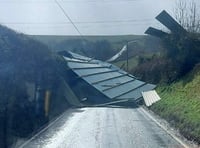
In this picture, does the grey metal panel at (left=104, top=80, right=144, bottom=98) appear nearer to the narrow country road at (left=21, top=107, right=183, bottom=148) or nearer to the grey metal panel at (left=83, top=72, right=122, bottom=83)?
the grey metal panel at (left=83, top=72, right=122, bottom=83)

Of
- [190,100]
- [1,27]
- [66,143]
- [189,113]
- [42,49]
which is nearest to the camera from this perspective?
[66,143]

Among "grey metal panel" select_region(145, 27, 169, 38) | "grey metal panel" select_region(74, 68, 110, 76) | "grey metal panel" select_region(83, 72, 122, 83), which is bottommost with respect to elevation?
"grey metal panel" select_region(83, 72, 122, 83)

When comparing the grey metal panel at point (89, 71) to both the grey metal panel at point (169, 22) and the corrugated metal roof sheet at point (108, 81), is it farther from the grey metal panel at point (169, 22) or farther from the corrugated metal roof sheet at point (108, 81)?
the grey metal panel at point (169, 22)

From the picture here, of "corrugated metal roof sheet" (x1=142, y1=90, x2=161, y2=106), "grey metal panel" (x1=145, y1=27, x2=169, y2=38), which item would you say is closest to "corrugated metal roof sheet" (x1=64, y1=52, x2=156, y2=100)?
"corrugated metal roof sheet" (x1=142, y1=90, x2=161, y2=106)

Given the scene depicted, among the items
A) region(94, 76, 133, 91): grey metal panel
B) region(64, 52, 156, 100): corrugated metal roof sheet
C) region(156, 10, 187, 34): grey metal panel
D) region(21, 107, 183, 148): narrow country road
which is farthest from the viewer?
region(94, 76, 133, 91): grey metal panel

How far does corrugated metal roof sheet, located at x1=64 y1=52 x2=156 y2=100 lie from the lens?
53159 mm

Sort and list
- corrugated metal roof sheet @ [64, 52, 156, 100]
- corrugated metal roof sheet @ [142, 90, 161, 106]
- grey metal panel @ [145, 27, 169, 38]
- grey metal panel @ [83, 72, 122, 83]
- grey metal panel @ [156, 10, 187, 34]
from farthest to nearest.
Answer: grey metal panel @ [83, 72, 122, 83]
corrugated metal roof sheet @ [64, 52, 156, 100]
grey metal panel @ [145, 27, 169, 38]
grey metal panel @ [156, 10, 187, 34]
corrugated metal roof sheet @ [142, 90, 161, 106]

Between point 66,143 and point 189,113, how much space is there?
304 inches

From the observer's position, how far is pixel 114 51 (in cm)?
10550

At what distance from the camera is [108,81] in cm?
5866

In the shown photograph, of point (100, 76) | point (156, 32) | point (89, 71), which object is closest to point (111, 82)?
point (100, 76)

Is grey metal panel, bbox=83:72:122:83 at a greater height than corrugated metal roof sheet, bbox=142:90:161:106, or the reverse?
grey metal panel, bbox=83:72:122:83

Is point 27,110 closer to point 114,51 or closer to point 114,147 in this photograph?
point 114,147

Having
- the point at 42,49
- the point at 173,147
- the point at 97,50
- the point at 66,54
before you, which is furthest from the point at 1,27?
the point at 97,50
